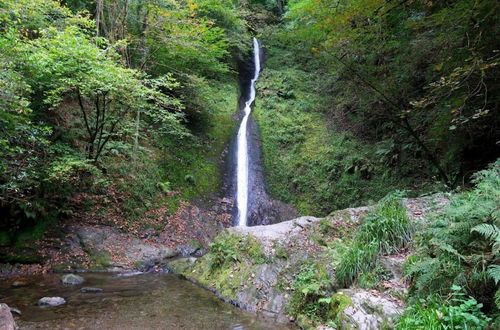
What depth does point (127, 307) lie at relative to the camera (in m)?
6.15

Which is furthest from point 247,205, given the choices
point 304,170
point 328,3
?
point 328,3

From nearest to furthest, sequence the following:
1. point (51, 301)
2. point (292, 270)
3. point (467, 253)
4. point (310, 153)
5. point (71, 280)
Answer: point (467, 253), point (51, 301), point (292, 270), point (71, 280), point (310, 153)

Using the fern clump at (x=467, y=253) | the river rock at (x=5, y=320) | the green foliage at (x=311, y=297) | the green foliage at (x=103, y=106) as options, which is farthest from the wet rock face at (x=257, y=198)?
the fern clump at (x=467, y=253)

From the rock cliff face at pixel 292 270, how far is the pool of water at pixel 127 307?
0.42 metres

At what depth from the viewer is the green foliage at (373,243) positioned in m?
5.60

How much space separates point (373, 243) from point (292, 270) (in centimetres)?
187

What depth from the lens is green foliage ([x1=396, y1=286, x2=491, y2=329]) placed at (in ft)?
10.9

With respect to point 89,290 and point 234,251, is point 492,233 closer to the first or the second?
point 234,251

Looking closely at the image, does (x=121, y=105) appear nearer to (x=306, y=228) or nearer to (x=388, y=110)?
(x=306, y=228)

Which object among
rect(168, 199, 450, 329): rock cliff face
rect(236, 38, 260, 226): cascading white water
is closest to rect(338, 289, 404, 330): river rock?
rect(168, 199, 450, 329): rock cliff face

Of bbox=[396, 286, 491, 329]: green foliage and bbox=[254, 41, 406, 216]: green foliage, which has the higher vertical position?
bbox=[254, 41, 406, 216]: green foliage

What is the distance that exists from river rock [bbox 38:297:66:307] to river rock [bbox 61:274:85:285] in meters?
1.20

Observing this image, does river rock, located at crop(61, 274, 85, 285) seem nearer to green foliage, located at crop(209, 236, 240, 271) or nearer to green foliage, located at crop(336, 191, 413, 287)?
green foliage, located at crop(209, 236, 240, 271)

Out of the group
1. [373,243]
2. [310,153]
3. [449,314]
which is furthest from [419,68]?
[449,314]
